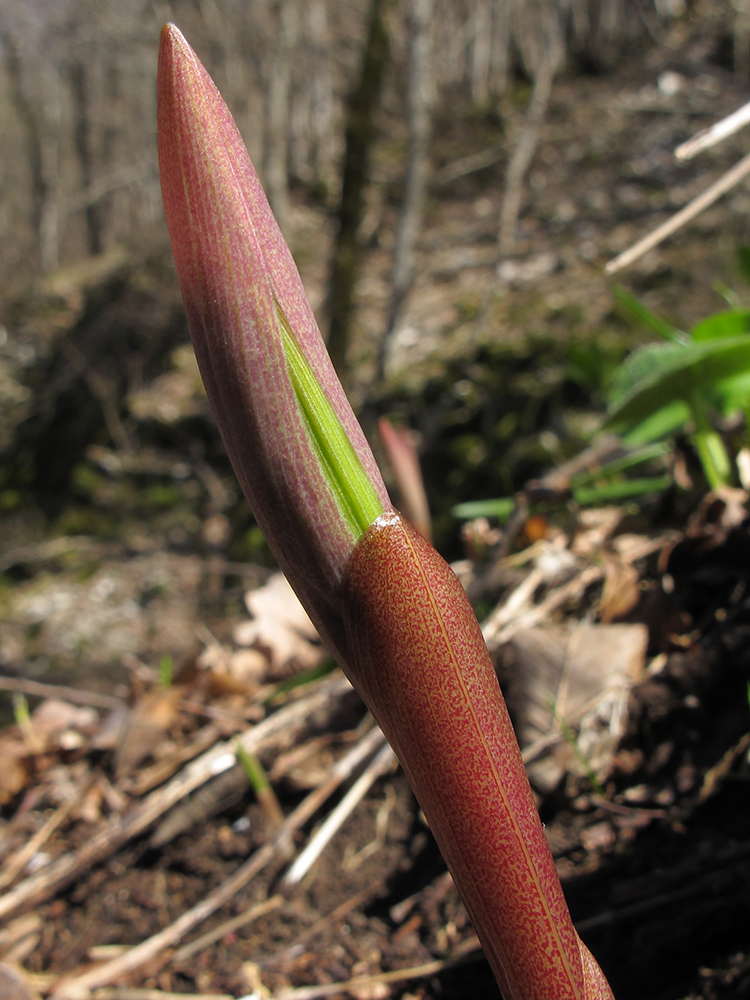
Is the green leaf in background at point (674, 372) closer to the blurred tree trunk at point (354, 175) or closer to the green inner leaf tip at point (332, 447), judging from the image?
the green inner leaf tip at point (332, 447)

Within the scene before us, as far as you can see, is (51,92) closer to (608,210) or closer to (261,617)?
(608,210)

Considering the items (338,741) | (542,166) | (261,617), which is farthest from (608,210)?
(338,741)

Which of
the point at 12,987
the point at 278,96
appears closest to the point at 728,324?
the point at 12,987

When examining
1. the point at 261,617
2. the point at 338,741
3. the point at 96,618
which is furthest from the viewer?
the point at 96,618

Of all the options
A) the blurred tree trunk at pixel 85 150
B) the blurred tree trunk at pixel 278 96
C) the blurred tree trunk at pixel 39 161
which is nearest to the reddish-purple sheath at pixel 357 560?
the blurred tree trunk at pixel 278 96

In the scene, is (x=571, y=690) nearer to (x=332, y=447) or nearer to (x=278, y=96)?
(x=332, y=447)
